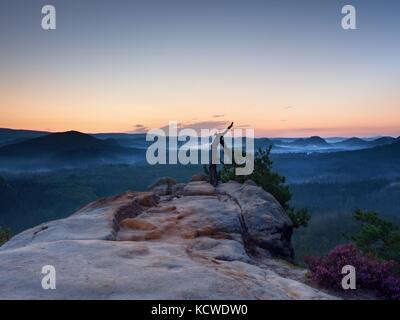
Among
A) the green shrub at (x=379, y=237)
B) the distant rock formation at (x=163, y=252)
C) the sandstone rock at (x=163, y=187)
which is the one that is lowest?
the green shrub at (x=379, y=237)

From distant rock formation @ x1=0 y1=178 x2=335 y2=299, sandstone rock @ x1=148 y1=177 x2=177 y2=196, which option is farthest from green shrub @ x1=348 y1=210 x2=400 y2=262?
sandstone rock @ x1=148 y1=177 x2=177 y2=196

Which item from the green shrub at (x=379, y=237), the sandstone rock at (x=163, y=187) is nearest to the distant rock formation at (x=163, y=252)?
the sandstone rock at (x=163, y=187)

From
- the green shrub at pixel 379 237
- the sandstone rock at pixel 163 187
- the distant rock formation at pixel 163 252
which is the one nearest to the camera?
the distant rock formation at pixel 163 252

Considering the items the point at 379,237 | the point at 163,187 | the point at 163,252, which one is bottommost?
the point at 379,237

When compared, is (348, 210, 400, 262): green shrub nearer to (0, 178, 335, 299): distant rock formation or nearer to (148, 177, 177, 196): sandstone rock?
(0, 178, 335, 299): distant rock formation

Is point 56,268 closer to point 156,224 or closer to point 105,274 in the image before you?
point 105,274

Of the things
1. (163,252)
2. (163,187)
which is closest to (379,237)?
(163,187)

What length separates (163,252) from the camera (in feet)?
35.0

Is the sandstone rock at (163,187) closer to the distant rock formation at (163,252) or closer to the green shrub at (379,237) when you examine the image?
the distant rock formation at (163,252)

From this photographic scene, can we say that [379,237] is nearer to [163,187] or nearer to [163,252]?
[163,187]

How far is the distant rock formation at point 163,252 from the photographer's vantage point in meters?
7.63

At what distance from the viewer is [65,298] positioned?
22.9 ft

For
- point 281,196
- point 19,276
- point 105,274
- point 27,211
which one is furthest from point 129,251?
point 27,211

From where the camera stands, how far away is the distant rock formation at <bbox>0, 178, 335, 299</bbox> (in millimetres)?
7633
